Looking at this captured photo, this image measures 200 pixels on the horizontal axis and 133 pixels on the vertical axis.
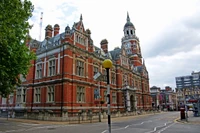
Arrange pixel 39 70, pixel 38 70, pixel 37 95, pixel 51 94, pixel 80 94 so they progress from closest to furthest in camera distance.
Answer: pixel 51 94, pixel 80 94, pixel 37 95, pixel 39 70, pixel 38 70

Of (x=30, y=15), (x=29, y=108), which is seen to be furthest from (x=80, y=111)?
(x=30, y=15)

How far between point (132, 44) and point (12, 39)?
179 feet

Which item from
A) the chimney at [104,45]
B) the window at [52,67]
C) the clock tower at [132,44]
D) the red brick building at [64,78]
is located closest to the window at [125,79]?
the red brick building at [64,78]

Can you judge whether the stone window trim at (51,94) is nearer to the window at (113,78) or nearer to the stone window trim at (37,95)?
the stone window trim at (37,95)

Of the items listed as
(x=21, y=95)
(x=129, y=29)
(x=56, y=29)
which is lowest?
(x=21, y=95)

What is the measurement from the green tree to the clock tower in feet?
165

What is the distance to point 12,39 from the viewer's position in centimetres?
1338

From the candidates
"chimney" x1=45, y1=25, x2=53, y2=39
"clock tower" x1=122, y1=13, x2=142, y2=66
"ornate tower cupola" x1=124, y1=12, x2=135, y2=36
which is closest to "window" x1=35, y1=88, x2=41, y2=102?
"chimney" x1=45, y1=25, x2=53, y2=39

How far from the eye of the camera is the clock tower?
63.3m

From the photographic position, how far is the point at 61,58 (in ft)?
99.7

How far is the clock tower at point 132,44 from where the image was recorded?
208ft

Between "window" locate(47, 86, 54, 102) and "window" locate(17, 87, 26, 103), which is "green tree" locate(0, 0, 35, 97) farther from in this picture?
"window" locate(17, 87, 26, 103)

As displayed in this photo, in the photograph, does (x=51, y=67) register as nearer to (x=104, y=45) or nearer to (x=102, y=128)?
(x=104, y=45)

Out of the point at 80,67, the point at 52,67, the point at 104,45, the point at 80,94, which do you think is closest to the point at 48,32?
the point at 52,67
